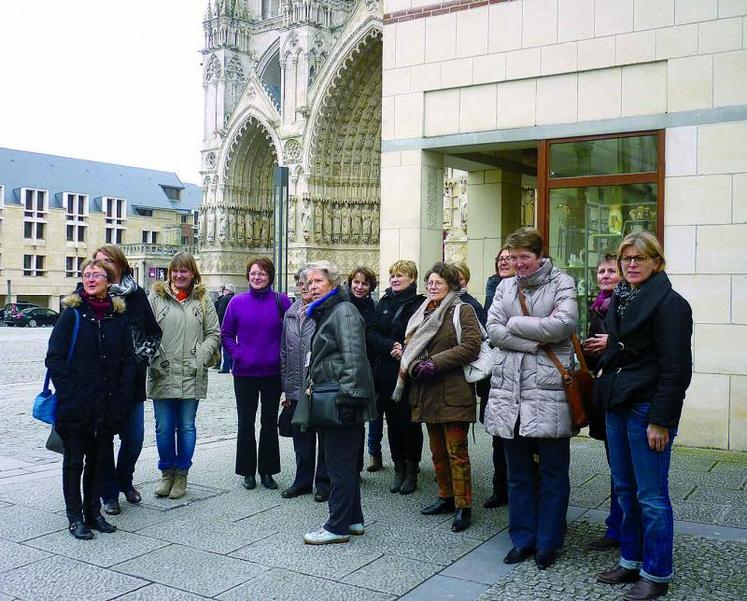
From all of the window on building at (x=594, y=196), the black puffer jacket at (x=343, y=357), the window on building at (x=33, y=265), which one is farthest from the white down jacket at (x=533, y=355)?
the window on building at (x=33, y=265)

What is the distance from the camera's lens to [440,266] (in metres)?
5.98

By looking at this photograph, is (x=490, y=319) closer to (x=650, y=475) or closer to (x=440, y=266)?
(x=440, y=266)

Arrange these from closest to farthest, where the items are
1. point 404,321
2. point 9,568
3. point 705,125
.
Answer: point 9,568
point 404,321
point 705,125

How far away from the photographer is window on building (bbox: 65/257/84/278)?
231ft

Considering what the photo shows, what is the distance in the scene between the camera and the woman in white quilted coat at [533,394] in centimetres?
490

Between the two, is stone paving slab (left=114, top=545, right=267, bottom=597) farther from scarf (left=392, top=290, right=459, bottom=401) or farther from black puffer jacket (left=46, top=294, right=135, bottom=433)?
scarf (left=392, top=290, right=459, bottom=401)

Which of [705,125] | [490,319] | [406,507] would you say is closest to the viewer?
[490,319]

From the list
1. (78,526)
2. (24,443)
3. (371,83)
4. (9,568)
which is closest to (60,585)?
(9,568)

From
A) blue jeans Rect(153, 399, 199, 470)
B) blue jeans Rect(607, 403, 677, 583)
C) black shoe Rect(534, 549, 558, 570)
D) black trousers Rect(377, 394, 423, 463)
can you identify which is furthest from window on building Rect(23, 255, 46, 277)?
blue jeans Rect(607, 403, 677, 583)

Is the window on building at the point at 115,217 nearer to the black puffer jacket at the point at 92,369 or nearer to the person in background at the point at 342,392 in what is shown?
the black puffer jacket at the point at 92,369

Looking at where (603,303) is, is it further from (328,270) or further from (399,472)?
(399,472)

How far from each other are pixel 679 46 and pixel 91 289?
6463mm

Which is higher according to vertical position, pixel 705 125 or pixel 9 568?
pixel 705 125

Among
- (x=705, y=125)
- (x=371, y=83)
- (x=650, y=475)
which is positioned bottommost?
(x=650, y=475)
